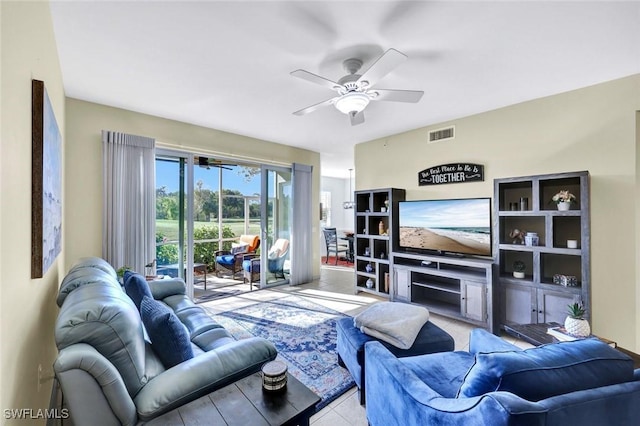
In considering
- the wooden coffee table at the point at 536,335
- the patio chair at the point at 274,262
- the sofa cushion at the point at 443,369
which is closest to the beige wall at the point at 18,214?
the sofa cushion at the point at 443,369

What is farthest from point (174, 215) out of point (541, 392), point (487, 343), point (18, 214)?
point (541, 392)

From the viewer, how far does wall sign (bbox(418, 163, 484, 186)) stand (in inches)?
144

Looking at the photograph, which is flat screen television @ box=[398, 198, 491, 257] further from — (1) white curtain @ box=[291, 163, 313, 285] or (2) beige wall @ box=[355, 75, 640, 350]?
(1) white curtain @ box=[291, 163, 313, 285]

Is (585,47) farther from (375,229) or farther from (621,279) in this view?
(375,229)

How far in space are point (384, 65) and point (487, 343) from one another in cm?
198

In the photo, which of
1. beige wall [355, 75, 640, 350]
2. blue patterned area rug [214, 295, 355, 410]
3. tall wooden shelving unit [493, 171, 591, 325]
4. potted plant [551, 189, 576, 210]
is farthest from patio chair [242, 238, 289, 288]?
potted plant [551, 189, 576, 210]

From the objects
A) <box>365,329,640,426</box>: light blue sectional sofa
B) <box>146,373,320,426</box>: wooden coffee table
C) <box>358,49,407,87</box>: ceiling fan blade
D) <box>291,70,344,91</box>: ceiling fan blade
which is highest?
<box>358,49,407,87</box>: ceiling fan blade

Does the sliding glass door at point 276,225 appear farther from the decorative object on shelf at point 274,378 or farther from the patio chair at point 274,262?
the decorative object on shelf at point 274,378

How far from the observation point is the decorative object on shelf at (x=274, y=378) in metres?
1.26

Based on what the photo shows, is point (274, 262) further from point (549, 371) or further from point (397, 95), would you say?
point (549, 371)

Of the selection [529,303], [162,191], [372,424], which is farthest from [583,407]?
[162,191]

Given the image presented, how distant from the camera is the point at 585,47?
7.16 ft

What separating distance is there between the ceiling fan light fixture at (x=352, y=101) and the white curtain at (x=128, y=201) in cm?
267

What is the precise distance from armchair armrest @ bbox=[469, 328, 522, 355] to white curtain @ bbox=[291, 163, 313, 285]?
3817 mm
